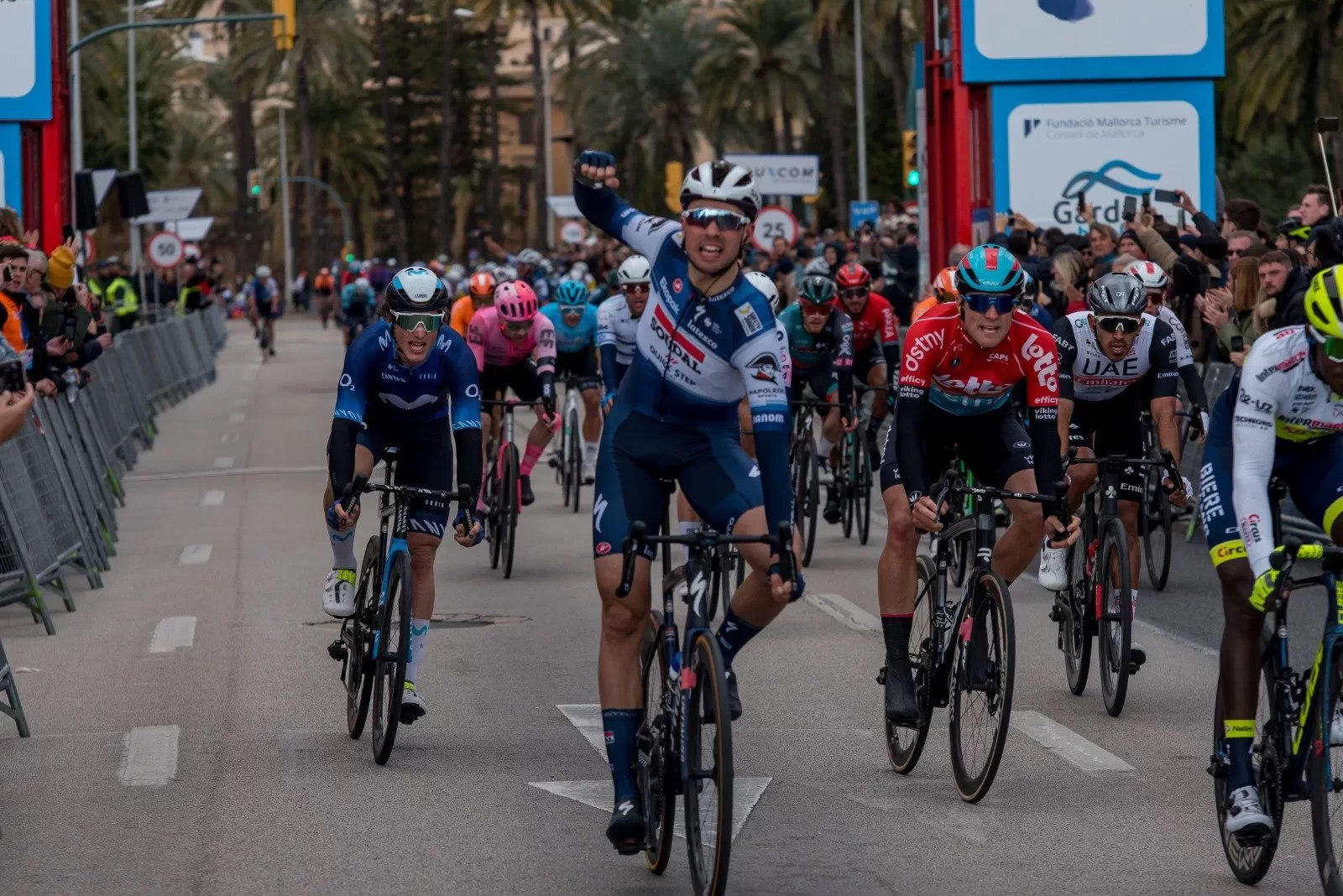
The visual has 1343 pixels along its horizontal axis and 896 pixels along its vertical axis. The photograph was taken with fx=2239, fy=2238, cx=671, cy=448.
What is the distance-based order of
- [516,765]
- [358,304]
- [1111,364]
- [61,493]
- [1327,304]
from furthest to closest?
[358,304] < [61,493] < [1111,364] < [516,765] < [1327,304]

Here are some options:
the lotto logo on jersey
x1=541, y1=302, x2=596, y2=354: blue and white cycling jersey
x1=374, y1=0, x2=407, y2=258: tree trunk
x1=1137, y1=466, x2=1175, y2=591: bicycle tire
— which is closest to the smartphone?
the lotto logo on jersey

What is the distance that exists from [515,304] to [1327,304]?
29.5 feet

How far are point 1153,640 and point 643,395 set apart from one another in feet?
18.2

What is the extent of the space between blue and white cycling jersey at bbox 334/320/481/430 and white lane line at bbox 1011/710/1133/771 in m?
2.54

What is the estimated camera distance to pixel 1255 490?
610 cm

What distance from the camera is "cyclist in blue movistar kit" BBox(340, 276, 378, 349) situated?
45094 millimetres

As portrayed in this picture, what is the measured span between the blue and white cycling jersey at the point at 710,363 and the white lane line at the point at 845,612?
206 inches

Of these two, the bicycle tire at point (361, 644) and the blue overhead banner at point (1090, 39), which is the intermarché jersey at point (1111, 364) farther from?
the blue overhead banner at point (1090, 39)

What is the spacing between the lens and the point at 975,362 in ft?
27.5

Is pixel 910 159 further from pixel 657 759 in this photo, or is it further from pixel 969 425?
pixel 657 759

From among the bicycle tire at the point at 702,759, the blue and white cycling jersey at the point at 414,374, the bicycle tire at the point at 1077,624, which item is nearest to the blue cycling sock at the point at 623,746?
the bicycle tire at the point at 702,759

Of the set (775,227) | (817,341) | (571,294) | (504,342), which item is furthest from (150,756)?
(775,227)

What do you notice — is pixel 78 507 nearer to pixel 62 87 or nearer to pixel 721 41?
pixel 62 87

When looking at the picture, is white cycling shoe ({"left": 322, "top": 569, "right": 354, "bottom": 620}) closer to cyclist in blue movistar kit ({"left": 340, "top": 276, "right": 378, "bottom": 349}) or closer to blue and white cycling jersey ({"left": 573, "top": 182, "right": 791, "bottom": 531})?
blue and white cycling jersey ({"left": 573, "top": 182, "right": 791, "bottom": 531})
